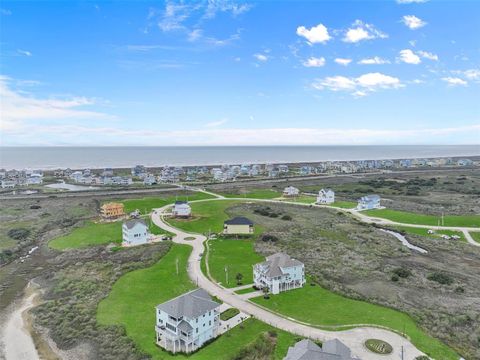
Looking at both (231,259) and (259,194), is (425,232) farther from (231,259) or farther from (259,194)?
(259,194)

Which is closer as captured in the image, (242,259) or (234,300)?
(234,300)

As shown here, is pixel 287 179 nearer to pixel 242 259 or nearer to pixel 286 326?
pixel 242 259

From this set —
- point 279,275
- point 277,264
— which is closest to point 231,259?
point 277,264

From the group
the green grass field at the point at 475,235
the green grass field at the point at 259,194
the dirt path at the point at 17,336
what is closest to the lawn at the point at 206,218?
the green grass field at the point at 259,194

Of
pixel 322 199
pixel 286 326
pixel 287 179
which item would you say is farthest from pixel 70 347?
pixel 287 179

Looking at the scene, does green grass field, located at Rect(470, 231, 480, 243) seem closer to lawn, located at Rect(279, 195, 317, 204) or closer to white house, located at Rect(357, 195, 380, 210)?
white house, located at Rect(357, 195, 380, 210)

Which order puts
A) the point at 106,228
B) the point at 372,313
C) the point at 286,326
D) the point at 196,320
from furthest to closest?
the point at 106,228, the point at 372,313, the point at 286,326, the point at 196,320
